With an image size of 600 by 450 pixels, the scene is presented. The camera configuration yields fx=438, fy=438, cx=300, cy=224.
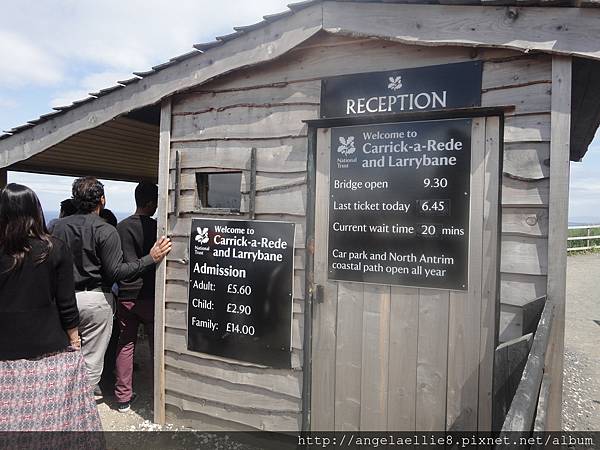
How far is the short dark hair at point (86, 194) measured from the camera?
3893 millimetres

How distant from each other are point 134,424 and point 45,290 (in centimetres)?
212

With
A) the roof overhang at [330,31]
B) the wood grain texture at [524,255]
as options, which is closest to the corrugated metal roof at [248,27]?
the roof overhang at [330,31]

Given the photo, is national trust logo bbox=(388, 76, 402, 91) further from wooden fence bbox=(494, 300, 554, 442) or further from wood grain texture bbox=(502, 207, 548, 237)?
wooden fence bbox=(494, 300, 554, 442)

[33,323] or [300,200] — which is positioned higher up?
[300,200]

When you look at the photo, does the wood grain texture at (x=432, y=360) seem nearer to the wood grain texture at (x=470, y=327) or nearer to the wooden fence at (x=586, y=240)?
the wood grain texture at (x=470, y=327)

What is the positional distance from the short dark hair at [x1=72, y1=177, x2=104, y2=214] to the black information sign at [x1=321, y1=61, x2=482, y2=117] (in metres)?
2.16

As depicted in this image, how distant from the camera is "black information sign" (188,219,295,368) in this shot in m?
3.55

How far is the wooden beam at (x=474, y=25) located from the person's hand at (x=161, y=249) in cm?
231

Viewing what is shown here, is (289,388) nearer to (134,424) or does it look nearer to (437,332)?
(437,332)

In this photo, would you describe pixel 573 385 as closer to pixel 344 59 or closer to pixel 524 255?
pixel 524 255

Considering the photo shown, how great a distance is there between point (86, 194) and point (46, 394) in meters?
1.81

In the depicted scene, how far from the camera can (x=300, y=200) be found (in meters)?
3.49

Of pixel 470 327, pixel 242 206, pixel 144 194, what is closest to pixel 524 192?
pixel 470 327

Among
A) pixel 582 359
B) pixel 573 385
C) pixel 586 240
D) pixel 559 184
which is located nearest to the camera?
pixel 559 184
